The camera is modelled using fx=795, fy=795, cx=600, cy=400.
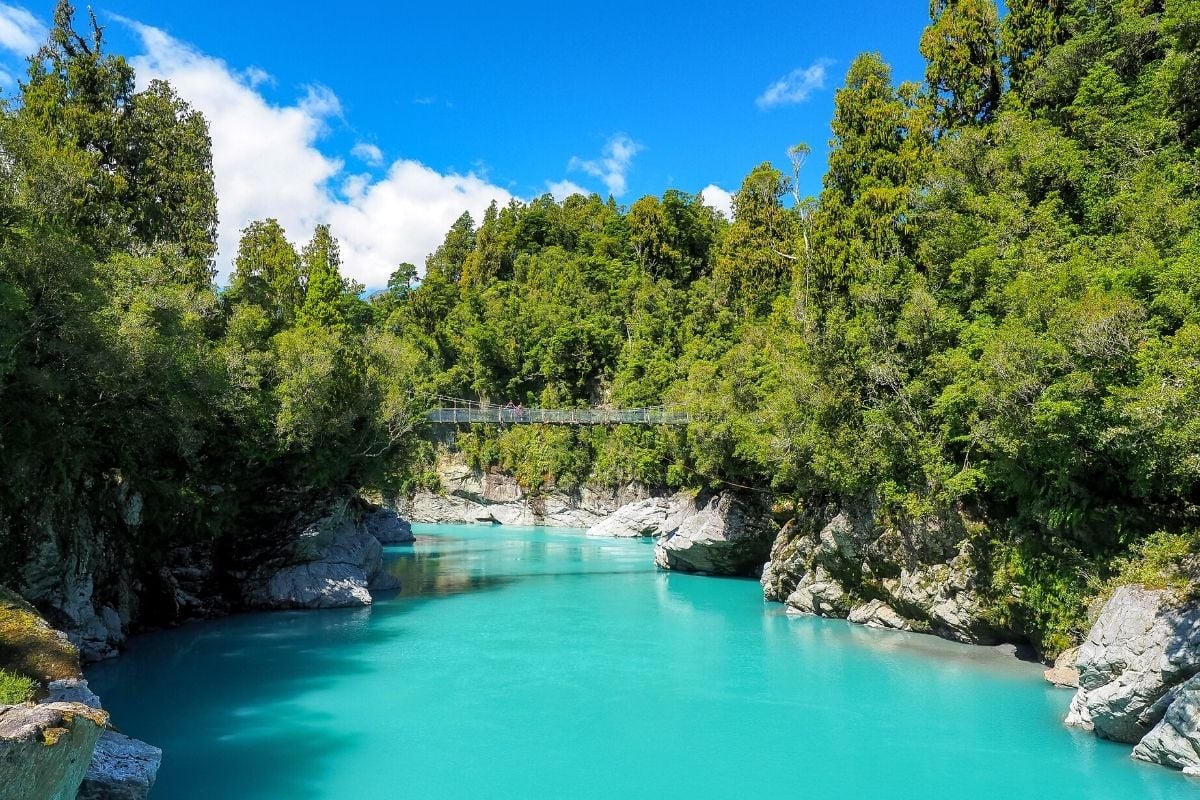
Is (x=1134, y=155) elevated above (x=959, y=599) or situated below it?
above

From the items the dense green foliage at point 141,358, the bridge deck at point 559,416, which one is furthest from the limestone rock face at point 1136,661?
the bridge deck at point 559,416

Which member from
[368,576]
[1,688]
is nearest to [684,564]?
[368,576]

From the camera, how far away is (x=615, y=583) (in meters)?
22.2

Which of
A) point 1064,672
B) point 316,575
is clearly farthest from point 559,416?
point 1064,672

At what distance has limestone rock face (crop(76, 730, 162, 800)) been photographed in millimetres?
6125

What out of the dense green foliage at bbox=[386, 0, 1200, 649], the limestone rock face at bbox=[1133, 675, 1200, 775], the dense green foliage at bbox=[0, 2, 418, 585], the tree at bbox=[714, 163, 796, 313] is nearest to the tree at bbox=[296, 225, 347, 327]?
the dense green foliage at bbox=[0, 2, 418, 585]

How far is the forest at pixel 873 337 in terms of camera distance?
9.67 meters

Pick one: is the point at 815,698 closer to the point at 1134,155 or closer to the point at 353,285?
the point at 1134,155

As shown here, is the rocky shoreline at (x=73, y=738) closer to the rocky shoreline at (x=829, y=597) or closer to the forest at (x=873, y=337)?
the rocky shoreline at (x=829, y=597)

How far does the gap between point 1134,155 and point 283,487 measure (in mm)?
18131

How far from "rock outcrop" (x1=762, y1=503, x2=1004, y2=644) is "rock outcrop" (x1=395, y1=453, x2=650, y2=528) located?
19987mm

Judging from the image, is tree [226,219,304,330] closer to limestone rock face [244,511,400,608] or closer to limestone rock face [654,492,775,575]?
limestone rock face [244,511,400,608]

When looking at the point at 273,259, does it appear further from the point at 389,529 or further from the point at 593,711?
the point at 593,711

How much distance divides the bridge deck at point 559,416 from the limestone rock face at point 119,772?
1988 cm
